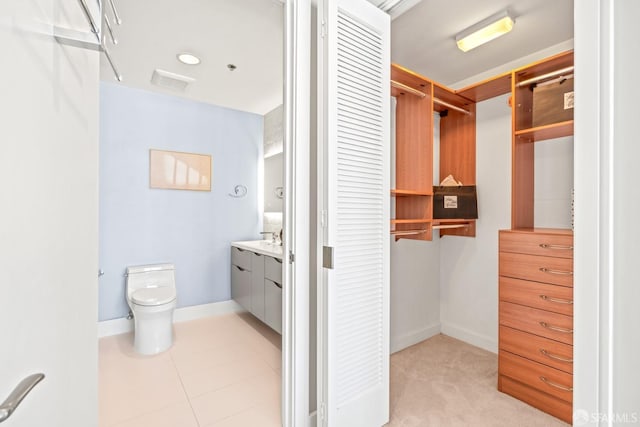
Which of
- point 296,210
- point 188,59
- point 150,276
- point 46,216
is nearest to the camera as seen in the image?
point 46,216

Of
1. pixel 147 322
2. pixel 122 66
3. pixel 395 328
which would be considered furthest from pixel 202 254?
pixel 395 328

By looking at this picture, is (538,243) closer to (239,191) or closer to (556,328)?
(556,328)

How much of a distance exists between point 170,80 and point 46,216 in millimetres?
2609

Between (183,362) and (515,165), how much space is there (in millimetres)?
2992

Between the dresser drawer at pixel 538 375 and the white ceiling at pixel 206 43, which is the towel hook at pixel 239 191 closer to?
the white ceiling at pixel 206 43

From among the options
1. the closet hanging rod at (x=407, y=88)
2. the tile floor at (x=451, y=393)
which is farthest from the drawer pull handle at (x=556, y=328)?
the closet hanging rod at (x=407, y=88)

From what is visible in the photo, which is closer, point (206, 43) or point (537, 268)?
point (537, 268)

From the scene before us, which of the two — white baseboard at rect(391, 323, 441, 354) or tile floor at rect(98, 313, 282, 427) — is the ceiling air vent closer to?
tile floor at rect(98, 313, 282, 427)

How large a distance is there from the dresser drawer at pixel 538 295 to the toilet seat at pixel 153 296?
267 cm

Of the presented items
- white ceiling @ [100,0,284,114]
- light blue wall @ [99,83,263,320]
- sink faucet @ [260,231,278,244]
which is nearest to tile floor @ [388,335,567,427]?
sink faucet @ [260,231,278,244]

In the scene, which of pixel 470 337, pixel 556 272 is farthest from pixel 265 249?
pixel 556 272

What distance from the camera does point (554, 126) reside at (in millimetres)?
1847

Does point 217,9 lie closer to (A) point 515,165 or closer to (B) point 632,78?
(B) point 632,78

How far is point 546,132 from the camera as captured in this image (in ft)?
6.52
